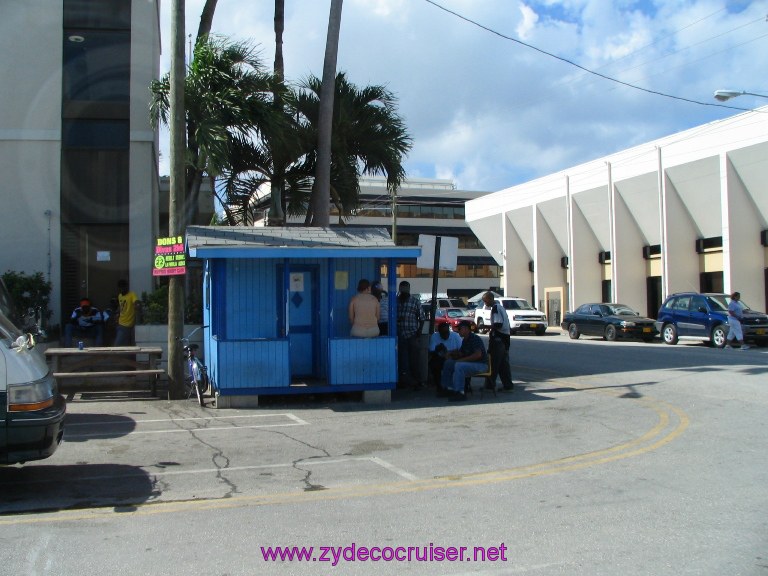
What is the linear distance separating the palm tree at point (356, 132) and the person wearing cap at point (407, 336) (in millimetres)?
4566

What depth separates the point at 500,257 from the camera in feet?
163

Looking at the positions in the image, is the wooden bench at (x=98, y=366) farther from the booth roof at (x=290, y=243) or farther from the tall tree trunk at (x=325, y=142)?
the tall tree trunk at (x=325, y=142)

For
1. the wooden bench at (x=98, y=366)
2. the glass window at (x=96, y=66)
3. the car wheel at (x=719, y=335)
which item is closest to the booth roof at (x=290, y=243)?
the wooden bench at (x=98, y=366)

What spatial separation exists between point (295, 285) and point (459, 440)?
471 cm

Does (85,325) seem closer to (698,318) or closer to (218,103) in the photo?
(218,103)

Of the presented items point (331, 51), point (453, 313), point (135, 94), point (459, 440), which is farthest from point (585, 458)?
point (453, 313)

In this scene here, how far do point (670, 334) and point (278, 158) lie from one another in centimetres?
1590

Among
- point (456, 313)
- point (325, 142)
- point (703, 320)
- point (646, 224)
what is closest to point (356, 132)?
point (325, 142)

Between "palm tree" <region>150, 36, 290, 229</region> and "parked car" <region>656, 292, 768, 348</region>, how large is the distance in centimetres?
1583

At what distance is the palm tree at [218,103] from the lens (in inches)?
543

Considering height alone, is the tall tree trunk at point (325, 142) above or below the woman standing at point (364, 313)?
above

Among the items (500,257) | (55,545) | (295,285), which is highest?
(500,257)

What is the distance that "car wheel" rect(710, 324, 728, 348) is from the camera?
920 inches

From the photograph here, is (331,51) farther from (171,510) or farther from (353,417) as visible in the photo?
(171,510)
